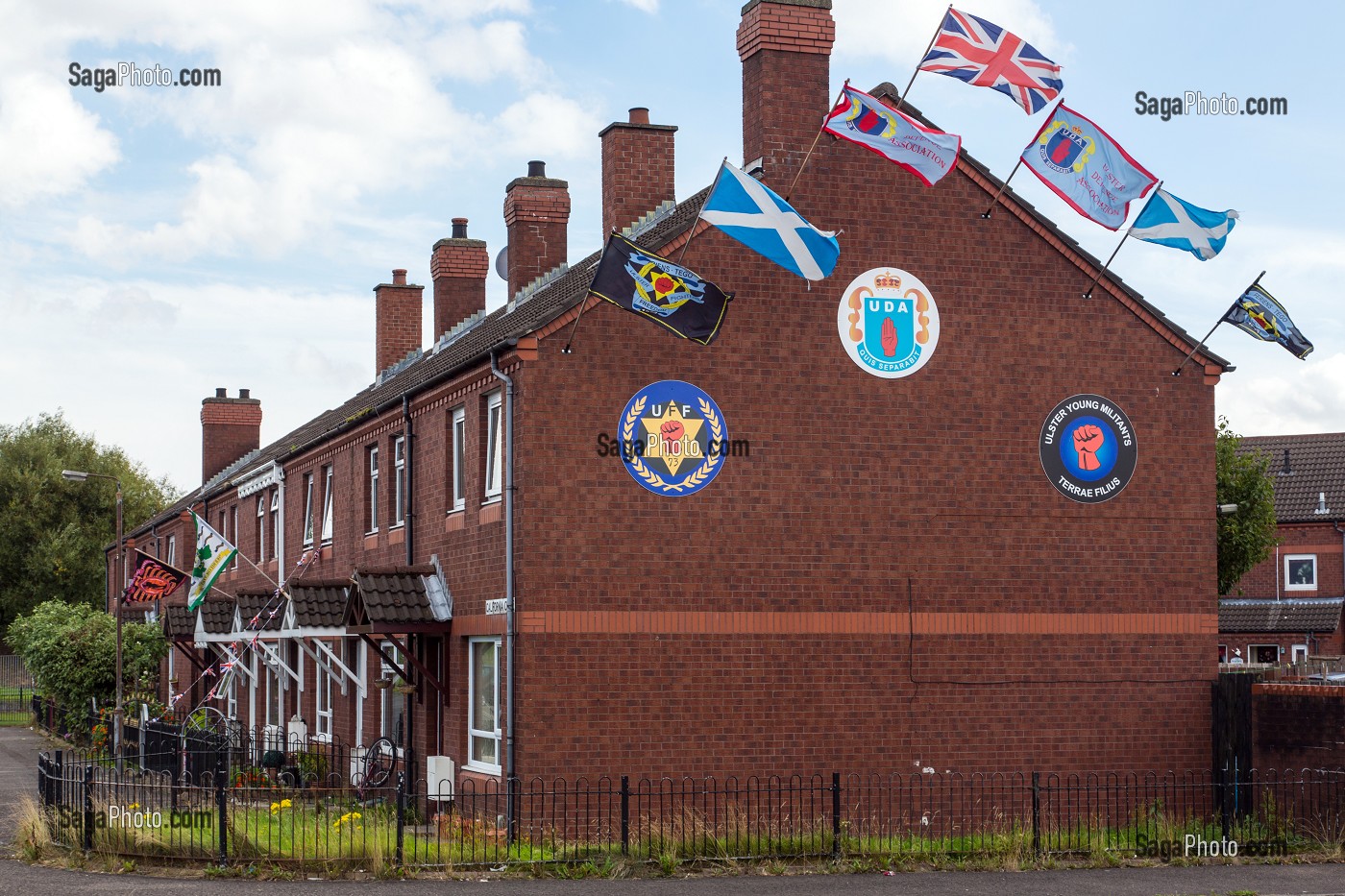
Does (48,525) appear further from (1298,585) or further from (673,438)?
(673,438)

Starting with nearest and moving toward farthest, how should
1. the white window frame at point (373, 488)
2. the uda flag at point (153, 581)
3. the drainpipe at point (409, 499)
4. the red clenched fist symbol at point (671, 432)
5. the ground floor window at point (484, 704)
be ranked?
1. the red clenched fist symbol at point (671, 432)
2. the ground floor window at point (484, 704)
3. the drainpipe at point (409, 499)
4. the white window frame at point (373, 488)
5. the uda flag at point (153, 581)

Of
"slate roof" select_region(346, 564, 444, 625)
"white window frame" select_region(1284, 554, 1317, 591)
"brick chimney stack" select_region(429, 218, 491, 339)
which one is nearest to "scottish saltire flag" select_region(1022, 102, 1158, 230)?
"slate roof" select_region(346, 564, 444, 625)

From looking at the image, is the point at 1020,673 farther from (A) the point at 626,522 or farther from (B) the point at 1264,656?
(B) the point at 1264,656

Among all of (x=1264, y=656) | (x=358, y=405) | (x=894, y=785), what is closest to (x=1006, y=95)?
(x=894, y=785)

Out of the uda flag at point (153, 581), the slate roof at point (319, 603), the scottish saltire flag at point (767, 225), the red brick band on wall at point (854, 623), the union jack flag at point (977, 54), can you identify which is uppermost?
the union jack flag at point (977, 54)

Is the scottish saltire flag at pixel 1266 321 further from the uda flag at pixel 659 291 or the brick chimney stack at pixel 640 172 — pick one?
the brick chimney stack at pixel 640 172

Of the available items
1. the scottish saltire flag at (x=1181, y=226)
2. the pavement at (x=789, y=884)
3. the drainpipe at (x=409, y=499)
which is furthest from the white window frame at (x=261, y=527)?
the scottish saltire flag at (x=1181, y=226)

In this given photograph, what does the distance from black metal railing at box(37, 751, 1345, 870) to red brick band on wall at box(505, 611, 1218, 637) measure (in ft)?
6.20

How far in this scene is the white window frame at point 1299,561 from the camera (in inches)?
2199

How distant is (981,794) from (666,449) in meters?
6.24

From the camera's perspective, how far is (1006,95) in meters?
21.2

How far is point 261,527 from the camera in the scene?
36.8m

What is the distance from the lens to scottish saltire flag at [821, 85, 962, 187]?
20.3 meters

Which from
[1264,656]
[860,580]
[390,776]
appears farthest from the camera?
[1264,656]
